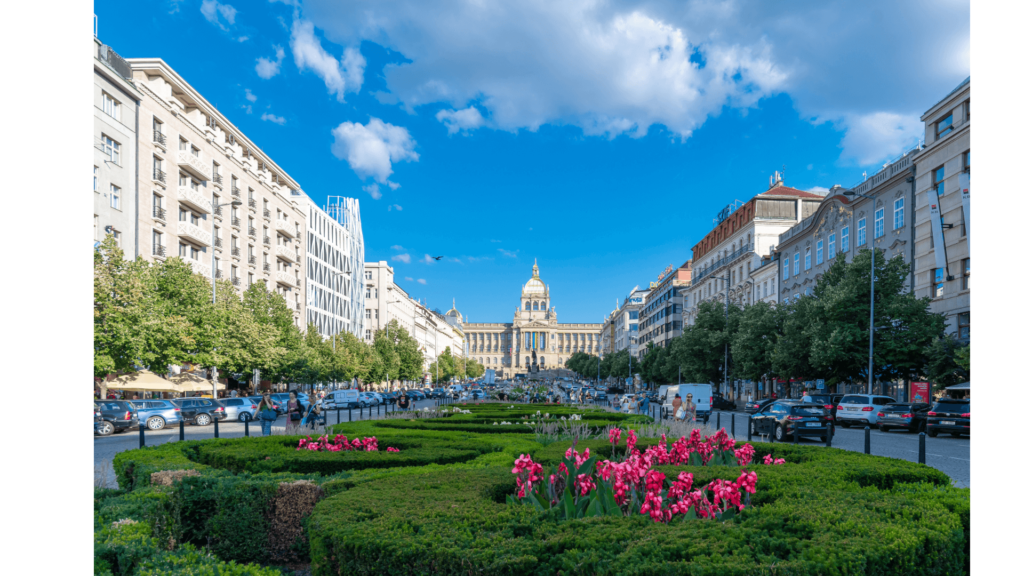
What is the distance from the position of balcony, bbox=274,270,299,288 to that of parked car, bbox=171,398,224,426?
3494 centimetres

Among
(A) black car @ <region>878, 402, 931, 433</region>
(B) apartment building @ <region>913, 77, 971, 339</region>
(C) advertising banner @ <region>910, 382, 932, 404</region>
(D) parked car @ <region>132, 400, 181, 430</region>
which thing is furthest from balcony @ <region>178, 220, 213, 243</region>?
(C) advertising banner @ <region>910, 382, 932, 404</region>

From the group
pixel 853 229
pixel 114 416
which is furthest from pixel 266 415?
pixel 853 229

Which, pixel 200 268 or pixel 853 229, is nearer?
pixel 853 229

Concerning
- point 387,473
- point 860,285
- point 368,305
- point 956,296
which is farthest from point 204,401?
point 368,305

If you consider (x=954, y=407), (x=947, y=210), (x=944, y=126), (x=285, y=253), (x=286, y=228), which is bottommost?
(x=954, y=407)

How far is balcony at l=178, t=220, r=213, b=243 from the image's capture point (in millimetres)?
47062

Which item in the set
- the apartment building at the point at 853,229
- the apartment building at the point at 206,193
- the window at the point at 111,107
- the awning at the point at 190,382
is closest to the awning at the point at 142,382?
the awning at the point at 190,382

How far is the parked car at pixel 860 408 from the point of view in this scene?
3181 cm

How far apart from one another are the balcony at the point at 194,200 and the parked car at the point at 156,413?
21915 millimetres

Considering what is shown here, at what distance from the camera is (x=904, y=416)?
96.1 feet

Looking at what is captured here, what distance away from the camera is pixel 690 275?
99062mm

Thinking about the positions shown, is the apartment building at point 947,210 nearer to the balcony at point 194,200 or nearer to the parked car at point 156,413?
the parked car at point 156,413

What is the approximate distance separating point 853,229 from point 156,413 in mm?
43338

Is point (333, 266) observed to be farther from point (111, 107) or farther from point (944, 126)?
point (944, 126)
